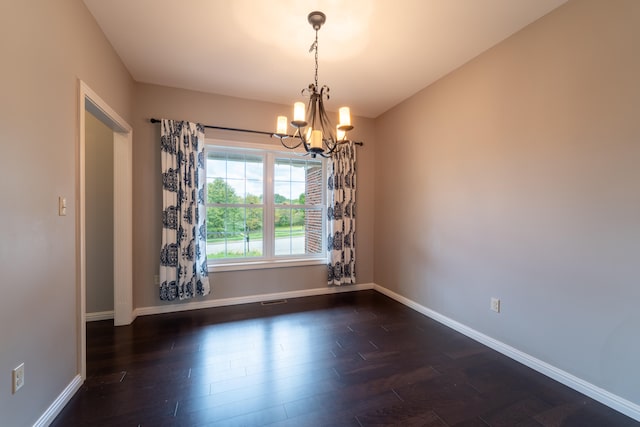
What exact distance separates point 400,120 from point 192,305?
3.71 meters

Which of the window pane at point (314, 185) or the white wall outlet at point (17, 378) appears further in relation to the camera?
the window pane at point (314, 185)

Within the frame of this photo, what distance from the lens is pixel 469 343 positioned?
8.52 feet

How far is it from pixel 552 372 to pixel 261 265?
123 inches

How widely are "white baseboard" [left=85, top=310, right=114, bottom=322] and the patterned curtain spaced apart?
275 cm

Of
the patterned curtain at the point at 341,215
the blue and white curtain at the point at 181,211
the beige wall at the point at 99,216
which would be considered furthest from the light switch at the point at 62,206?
the patterned curtain at the point at 341,215

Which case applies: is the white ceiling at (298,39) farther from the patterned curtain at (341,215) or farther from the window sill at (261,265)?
the window sill at (261,265)

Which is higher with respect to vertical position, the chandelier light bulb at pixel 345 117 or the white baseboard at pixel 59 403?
the chandelier light bulb at pixel 345 117

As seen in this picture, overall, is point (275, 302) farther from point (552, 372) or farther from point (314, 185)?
point (552, 372)

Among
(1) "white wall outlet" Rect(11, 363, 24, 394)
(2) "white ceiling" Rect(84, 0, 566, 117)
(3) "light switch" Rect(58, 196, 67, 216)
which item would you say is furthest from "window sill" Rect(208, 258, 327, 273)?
(2) "white ceiling" Rect(84, 0, 566, 117)

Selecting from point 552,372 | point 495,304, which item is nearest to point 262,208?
point 495,304

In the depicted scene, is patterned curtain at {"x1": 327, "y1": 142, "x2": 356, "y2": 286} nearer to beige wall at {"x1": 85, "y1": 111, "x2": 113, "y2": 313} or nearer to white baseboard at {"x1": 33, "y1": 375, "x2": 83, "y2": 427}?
beige wall at {"x1": 85, "y1": 111, "x2": 113, "y2": 313}

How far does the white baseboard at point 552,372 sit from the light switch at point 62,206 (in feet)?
11.6

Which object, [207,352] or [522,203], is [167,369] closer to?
[207,352]

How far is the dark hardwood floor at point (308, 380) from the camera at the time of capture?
1652mm
